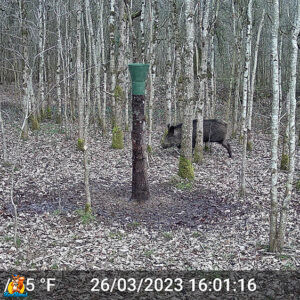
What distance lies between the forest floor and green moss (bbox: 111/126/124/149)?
0.77 m

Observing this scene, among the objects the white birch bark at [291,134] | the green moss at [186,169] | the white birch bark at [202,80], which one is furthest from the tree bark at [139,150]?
the white birch bark at [202,80]

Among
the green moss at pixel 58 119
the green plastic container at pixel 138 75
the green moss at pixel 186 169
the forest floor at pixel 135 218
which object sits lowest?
the forest floor at pixel 135 218

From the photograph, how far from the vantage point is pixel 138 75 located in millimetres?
8070

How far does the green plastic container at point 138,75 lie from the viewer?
26.1 ft

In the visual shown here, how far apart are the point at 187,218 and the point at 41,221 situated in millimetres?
2936

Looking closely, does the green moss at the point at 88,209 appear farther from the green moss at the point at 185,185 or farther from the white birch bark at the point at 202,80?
the white birch bark at the point at 202,80

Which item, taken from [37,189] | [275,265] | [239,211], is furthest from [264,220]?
[37,189]

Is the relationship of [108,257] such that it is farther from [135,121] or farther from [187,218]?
[135,121]

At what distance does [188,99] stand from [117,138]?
430cm

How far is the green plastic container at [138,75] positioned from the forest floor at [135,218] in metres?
2.51

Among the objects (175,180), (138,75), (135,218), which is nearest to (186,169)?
(175,180)

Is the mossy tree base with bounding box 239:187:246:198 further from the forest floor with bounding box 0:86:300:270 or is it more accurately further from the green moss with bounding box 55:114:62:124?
the green moss with bounding box 55:114:62:124

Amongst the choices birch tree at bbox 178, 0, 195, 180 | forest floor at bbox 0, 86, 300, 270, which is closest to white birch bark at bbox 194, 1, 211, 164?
forest floor at bbox 0, 86, 300, 270

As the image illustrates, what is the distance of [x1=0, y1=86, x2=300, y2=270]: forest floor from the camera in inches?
240
